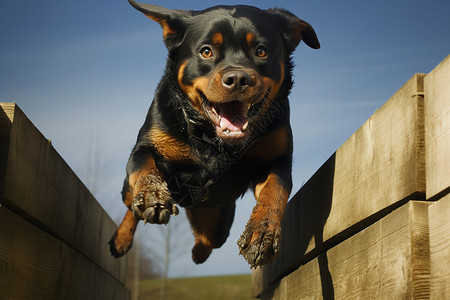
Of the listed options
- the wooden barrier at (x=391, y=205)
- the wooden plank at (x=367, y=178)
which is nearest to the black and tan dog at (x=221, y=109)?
the wooden plank at (x=367, y=178)

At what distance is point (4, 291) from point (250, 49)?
80.0 inches

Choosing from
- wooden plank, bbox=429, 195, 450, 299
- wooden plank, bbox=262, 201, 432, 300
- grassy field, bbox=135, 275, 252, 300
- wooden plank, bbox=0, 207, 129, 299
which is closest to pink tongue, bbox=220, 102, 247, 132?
wooden plank, bbox=262, 201, 432, 300

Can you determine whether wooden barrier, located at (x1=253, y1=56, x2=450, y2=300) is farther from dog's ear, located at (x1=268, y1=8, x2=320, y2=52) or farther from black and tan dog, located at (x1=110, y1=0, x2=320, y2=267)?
dog's ear, located at (x1=268, y1=8, x2=320, y2=52)

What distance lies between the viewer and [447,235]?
163 centimetres

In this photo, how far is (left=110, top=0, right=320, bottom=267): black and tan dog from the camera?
3280mm

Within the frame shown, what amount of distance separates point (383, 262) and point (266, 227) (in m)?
0.81

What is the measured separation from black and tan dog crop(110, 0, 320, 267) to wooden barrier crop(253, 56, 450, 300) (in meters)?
0.43

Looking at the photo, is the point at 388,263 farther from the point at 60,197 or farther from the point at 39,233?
the point at 60,197

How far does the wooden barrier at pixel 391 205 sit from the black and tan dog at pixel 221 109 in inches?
16.8

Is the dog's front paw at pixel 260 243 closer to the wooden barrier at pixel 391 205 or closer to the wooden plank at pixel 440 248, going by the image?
the wooden barrier at pixel 391 205

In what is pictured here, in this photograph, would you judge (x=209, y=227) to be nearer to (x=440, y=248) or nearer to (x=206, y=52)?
(x=206, y=52)

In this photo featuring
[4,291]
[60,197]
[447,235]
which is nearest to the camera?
[447,235]

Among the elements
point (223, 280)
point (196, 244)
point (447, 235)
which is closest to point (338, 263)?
point (447, 235)

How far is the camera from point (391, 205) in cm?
204
